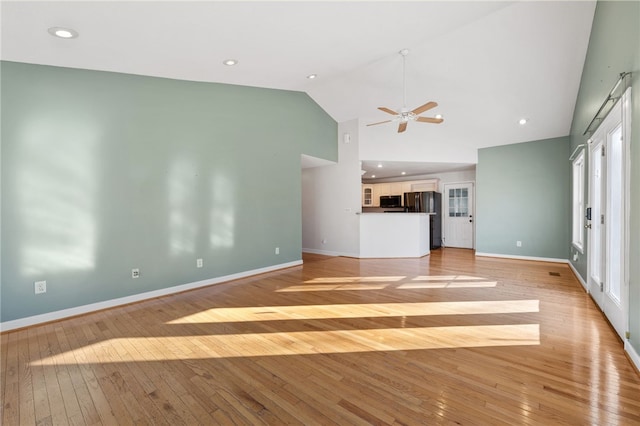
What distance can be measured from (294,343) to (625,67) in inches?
139

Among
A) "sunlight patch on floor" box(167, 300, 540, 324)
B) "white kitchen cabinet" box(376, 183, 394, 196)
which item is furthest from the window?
"white kitchen cabinet" box(376, 183, 394, 196)

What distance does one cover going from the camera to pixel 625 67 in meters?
2.38

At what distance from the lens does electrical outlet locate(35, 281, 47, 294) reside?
10.0ft

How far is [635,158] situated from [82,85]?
5203 millimetres

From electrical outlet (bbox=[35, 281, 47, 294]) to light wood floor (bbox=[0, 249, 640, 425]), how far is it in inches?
15.5

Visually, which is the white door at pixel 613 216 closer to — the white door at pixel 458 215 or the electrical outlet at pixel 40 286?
the white door at pixel 458 215

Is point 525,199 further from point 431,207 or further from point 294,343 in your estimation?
point 294,343

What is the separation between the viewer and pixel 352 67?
4.50 m

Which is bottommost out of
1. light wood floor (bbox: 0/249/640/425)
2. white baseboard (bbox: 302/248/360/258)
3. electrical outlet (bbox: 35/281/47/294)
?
light wood floor (bbox: 0/249/640/425)

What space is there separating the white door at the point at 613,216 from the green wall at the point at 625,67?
180mm

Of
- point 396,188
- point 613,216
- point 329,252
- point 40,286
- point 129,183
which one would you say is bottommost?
point 329,252

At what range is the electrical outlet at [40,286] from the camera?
3057 mm

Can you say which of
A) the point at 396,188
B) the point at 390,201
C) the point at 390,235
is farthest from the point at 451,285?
the point at 396,188

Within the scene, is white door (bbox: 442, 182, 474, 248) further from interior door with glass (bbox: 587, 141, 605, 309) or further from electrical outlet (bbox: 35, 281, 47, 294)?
electrical outlet (bbox: 35, 281, 47, 294)
